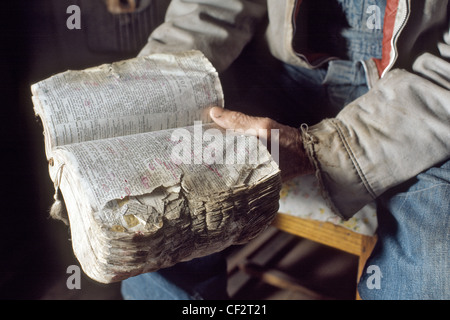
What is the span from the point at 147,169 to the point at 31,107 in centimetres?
58

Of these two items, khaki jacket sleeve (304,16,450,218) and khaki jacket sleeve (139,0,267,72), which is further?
khaki jacket sleeve (139,0,267,72)

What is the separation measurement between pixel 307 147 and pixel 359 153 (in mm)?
77

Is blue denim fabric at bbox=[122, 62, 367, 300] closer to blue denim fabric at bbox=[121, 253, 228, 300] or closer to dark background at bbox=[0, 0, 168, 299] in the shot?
blue denim fabric at bbox=[121, 253, 228, 300]

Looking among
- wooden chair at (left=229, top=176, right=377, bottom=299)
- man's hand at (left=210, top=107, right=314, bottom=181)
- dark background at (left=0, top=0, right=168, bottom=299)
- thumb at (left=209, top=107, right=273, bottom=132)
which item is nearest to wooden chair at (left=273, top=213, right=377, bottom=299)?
wooden chair at (left=229, top=176, right=377, bottom=299)

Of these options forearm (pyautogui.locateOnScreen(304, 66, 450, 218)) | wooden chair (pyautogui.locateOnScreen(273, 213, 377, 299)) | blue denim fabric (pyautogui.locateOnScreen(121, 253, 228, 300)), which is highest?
forearm (pyautogui.locateOnScreen(304, 66, 450, 218))

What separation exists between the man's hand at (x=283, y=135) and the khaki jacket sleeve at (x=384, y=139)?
0.06 ft

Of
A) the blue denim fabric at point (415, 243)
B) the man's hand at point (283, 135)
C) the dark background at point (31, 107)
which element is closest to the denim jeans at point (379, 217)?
the blue denim fabric at point (415, 243)

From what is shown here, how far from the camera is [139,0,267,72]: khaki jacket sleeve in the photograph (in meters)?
0.78

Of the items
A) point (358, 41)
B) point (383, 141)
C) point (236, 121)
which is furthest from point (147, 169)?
point (358, 41)

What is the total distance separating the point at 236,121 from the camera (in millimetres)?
613

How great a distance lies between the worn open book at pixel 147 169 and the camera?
18.0 inches

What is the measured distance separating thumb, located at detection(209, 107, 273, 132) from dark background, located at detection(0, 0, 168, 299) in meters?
0.53

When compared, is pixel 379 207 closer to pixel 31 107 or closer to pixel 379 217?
pixel 379 217
